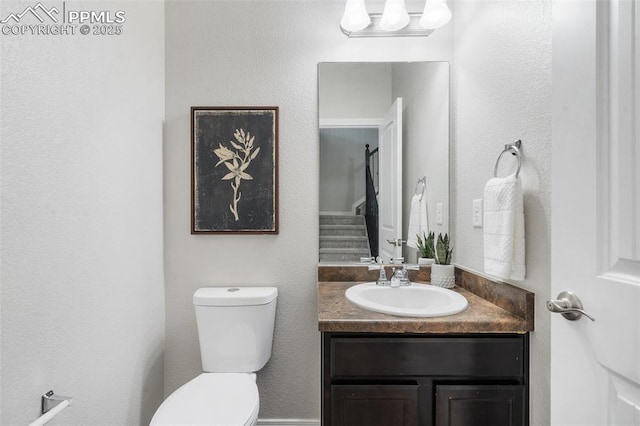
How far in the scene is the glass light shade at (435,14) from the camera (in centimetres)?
160

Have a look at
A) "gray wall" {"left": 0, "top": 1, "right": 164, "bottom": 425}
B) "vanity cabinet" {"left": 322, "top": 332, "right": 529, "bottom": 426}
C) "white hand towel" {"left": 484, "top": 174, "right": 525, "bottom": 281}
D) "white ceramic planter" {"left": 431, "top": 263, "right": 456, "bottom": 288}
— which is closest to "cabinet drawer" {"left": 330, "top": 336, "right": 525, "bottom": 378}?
"vanity cabinet" {"left": 322, "top": 332, "right": 529, "bottom": 426}

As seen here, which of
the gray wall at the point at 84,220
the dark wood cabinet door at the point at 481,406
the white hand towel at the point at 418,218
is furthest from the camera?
the white hand towel at the point at 418,218

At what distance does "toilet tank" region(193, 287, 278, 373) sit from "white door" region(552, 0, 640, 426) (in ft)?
3.92

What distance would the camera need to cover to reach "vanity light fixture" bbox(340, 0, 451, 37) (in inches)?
63.1

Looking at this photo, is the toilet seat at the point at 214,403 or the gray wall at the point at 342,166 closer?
the toilet seat at the point at 214,403

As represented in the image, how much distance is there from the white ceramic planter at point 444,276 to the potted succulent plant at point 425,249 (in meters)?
0.10

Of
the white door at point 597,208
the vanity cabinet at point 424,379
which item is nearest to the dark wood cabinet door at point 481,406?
the vanity cabinet at point 424,379

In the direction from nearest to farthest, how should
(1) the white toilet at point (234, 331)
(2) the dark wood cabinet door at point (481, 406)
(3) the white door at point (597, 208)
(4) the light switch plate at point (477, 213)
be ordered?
(3) the white door at point (597, 208)
(2) the dark wood cabinet door at point (481, 406)
(4) the light switch plate at point (477, 213)
(1) the white toilet at point (234, 331)

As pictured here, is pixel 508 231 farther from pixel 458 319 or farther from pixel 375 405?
pixel 375 405

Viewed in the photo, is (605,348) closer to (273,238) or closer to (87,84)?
(273,238)

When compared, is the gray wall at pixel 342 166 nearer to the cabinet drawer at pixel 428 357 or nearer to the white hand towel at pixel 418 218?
the white hand towel at pixel 418 218

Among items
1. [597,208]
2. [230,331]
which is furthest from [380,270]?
[597,208]

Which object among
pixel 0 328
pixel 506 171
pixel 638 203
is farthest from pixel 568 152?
pixel 0 328

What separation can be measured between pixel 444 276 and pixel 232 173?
1.20 meters
